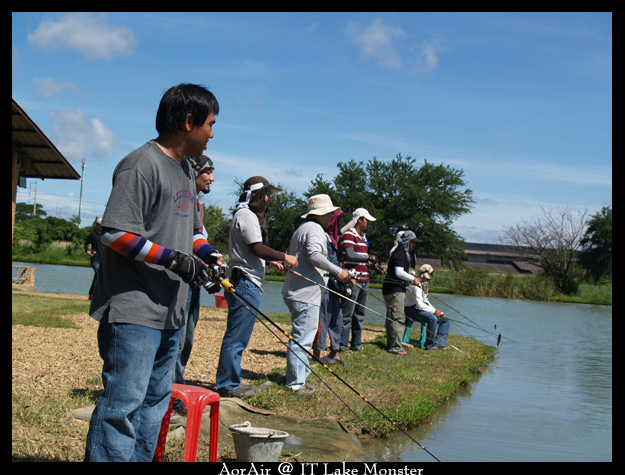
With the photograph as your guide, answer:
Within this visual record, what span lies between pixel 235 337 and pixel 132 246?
2.76 metres

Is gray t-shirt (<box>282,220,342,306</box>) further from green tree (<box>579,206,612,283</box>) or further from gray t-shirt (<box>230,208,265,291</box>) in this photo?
green tree (<box>579,206,612,283</box>)

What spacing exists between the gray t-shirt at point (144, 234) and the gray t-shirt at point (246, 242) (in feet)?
7.80

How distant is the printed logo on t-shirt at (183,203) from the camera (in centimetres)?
298

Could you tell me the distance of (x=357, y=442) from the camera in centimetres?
457

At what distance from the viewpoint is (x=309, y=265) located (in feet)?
20.4

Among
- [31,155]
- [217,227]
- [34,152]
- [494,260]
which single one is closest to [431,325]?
[34,152]

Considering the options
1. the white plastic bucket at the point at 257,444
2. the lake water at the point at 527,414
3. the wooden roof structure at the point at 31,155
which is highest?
the wooden roof structure at the point at 31,155

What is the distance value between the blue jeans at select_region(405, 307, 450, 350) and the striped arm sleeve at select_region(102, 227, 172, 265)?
770 cm

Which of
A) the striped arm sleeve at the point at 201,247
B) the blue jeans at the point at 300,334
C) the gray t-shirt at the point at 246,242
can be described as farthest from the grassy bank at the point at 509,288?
the striped arm sleeve at the point at 201,247

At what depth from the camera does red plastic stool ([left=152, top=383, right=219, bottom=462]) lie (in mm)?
3451

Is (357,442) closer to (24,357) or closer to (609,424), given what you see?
(609,424)

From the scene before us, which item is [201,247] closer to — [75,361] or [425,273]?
[75,361]

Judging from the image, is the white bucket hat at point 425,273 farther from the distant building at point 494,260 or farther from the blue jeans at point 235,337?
the distant building at point 494,260
